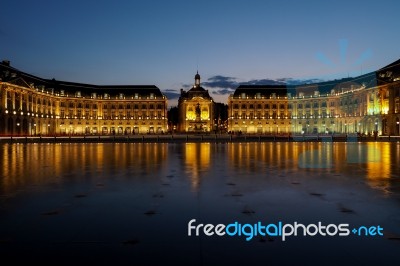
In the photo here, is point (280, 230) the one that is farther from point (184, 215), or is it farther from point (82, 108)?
point (82, 108)

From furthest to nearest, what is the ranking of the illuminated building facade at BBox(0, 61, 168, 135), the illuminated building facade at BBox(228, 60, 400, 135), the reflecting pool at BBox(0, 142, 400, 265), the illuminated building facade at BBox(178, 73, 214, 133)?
the illuminated building facade at BBox(178, 73, 214, 133)
the illuminated building facade at BBox(0, 61, 168, 135)
the illuminated building facade at BBox(228, 60, 400, 135)
the reflecting pool at BBox(0, 142, 400, 265)

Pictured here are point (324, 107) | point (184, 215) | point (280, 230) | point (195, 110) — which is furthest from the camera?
point (195, 110)

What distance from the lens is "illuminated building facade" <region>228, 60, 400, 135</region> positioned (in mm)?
98062

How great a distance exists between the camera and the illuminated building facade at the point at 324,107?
98.1 metres

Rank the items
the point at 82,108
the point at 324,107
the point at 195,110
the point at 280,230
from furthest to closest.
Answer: the point at 195,110 → the point at 82,108 → the point at 324,107 → the point at 280,230

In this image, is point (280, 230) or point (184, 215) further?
point (184, 215)

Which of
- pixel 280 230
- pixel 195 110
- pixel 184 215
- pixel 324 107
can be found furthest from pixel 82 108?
pixel 280 230

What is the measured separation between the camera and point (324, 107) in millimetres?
141750

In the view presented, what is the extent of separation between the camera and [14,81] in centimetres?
9938

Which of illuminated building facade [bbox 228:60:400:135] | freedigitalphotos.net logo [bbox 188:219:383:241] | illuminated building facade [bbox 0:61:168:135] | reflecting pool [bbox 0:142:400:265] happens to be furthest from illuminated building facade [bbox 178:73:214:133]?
freedigitalphotos.net logo [bbox 188:219:383:241]

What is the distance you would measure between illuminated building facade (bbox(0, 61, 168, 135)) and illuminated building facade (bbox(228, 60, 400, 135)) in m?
36.7

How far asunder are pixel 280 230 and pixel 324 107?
470 feet

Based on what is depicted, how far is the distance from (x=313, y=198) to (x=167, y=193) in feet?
14.7

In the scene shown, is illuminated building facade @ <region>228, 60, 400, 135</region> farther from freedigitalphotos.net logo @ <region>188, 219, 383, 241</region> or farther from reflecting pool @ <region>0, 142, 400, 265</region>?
freedigitalphotos.net logo @ <region>188, 219, 383, 241</region>
